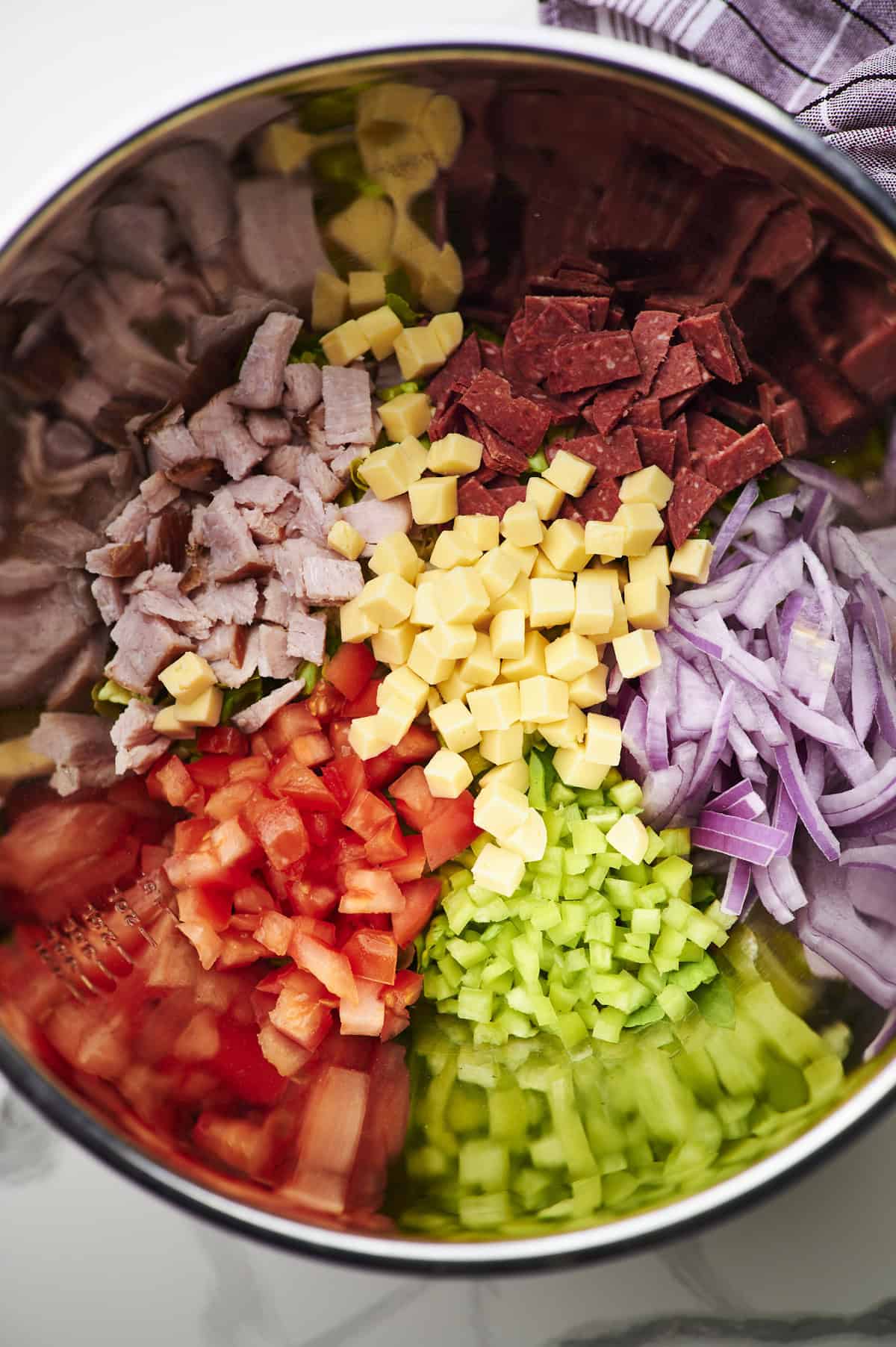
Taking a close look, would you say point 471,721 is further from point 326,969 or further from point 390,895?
point 326,969

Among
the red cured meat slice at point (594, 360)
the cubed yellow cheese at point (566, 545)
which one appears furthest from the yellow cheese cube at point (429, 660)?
the red cured meat slice at point (594, 360)

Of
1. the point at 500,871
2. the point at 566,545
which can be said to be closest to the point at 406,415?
the point at 566,545

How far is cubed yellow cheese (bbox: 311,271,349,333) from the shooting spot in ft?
4.52

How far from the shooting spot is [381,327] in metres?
1.41

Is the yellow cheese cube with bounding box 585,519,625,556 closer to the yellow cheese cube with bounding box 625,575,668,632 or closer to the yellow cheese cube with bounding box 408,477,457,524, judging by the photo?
the yellow cheese cube with bounding box 625,575,668,632

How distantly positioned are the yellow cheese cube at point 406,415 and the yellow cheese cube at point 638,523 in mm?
336

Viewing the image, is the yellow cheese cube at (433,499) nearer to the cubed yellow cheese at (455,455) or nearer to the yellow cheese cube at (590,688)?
the cubed yellow cheese at (455,455)

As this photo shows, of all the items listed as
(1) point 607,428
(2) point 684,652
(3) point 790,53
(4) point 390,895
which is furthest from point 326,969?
(3) point 790,53

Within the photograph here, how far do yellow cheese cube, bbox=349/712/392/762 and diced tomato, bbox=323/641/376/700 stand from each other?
7 centimetres

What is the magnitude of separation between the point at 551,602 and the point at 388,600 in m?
0.24

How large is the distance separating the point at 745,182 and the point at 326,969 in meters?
1.16

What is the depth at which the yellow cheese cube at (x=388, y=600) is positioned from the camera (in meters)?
1.38

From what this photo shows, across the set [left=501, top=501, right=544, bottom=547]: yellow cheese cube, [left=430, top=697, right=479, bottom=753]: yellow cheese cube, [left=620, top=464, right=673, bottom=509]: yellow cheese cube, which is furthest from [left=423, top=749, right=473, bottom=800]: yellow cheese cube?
[left=620, top=464, right=673, bottom=509]: yellow cheese cube

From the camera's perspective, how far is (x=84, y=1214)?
A: 1420mm
